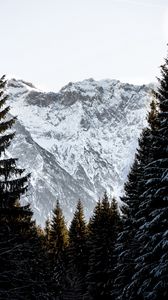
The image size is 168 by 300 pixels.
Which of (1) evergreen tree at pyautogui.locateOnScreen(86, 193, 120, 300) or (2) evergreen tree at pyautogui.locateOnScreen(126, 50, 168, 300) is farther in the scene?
(1) evergreen tree at pyautogui.locateOnScreen(86, 193, 120, 300)

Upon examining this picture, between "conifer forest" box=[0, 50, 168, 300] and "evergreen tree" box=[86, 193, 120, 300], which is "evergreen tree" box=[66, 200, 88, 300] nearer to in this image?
"conifer forest" box=[0, 50, 168, 300]

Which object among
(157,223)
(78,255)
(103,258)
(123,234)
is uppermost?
(78,255)

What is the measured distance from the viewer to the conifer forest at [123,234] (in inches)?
512

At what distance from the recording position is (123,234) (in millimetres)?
28594

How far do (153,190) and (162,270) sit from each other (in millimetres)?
2885

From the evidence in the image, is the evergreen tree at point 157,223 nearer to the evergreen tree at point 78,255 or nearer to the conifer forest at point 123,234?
the conifer forest at point 123,234

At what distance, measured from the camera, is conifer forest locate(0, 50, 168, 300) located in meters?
13.0

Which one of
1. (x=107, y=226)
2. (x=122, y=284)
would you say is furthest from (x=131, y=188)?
(x=107, y=226)

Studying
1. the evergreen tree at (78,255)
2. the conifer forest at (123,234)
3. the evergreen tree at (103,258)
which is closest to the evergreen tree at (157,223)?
the conifer forest at (123,234)

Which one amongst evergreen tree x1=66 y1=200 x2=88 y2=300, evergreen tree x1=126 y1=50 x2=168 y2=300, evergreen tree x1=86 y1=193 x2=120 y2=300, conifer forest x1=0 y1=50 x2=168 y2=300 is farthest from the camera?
evergreen tree x1=66 y1=200 x2=88 y2=300

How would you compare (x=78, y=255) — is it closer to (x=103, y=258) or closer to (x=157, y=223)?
(x=103, y=258)

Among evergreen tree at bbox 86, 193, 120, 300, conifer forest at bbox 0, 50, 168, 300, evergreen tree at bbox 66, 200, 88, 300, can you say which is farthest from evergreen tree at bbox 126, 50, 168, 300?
evergreen tree at bbox 66, 200, 88, 300

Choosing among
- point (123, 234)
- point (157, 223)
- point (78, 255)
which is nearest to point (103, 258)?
point (123, 234)

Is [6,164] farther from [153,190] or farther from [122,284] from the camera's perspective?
[122,284]
